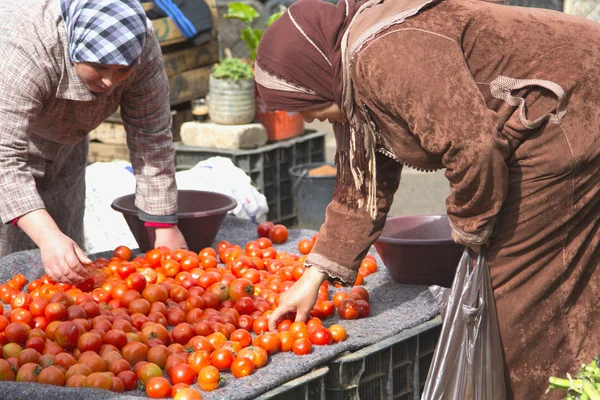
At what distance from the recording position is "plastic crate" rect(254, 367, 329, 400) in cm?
255

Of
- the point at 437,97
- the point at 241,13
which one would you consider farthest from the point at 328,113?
the point at 241,13

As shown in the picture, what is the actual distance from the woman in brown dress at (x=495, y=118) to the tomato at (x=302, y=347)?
564 mm

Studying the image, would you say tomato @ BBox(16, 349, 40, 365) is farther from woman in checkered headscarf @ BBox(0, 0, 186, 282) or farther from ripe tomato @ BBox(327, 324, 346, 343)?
ripe tomato @ BBox(327, 324, 346, 343)

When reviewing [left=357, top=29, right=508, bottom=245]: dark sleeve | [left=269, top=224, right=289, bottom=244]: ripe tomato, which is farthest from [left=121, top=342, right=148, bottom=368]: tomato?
[left=269, top=224, right=289, bottom=244]: ripe tomato

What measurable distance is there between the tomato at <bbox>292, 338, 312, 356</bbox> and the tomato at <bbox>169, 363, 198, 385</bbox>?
35 cm

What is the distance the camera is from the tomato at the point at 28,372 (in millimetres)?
2545

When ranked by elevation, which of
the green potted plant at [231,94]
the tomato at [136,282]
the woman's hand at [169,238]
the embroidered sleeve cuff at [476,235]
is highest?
the green potted plant at [231,94]

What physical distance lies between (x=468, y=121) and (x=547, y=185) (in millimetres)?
374

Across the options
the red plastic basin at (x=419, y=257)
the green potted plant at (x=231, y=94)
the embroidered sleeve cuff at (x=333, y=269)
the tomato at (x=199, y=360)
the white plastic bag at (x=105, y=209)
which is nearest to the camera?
the tomato at (x=199, y=360)

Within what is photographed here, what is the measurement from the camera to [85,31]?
289 centimetres

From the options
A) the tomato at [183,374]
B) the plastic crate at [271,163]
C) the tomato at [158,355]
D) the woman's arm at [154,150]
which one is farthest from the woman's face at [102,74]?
the plastic crate at [271,163]

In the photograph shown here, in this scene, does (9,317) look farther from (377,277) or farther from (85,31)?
(377,277)

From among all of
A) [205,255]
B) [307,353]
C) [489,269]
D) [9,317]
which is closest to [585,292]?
[489,269]

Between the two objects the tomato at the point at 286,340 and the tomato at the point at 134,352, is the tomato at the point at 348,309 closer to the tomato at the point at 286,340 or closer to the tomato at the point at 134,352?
the tomato at the point at 286,340
